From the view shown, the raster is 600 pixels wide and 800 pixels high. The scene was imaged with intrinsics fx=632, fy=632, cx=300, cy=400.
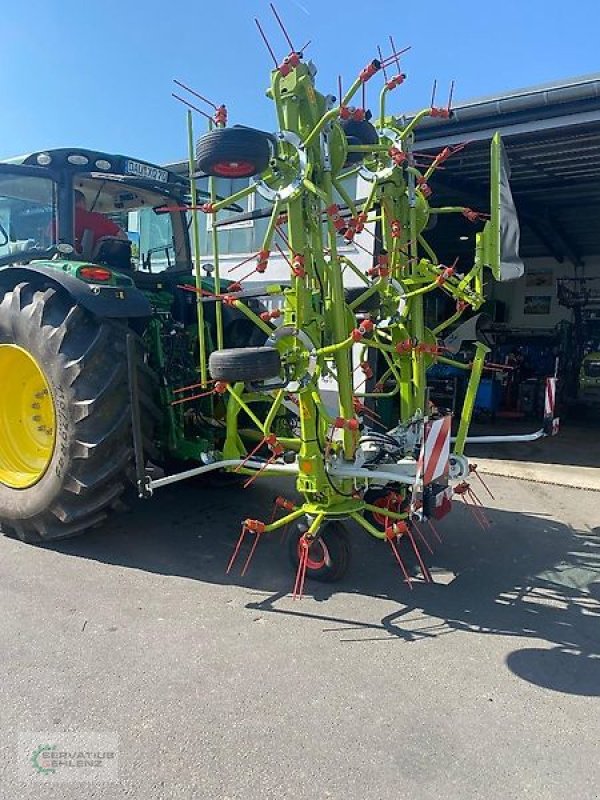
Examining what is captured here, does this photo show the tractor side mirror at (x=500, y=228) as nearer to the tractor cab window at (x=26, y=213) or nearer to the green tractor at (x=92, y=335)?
the green tractor at (x=92, y=335)

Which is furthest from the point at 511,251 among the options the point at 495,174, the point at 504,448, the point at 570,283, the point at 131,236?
the point at 570,283

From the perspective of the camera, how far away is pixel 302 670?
2.70m

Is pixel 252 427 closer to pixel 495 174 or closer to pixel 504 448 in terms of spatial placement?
pixel 495 174

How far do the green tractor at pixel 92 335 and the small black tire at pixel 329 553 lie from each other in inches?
41.9

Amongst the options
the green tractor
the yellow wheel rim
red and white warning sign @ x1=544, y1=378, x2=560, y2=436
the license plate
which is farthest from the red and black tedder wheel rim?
red and white warning sign @ x1=544, y1=378, x2=560, y2=436

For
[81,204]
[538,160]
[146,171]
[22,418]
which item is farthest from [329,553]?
[538,160]

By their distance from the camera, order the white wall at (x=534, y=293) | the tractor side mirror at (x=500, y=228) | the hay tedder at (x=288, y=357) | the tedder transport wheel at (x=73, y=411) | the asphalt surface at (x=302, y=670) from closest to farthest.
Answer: the asphalt surface at (x=302, y=670)
the hay tedder at (x=288, y=357)
the tractor side mirror at (x=500, y=228)
the tedder transport wheel at (x=73, y=411)
the white wall at (x=534, y=293)

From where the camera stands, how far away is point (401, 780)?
2.08 metres

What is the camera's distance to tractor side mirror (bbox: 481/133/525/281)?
11.2 ft

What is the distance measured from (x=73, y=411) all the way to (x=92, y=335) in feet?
1.52

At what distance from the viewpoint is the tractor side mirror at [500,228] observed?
340 centimetres

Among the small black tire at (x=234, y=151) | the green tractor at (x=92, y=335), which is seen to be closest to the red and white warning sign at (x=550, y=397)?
the green tractor at (x=92, y=335)

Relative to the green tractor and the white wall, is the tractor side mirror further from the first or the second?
the white wall

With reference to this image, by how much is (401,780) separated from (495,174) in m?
2.88
